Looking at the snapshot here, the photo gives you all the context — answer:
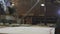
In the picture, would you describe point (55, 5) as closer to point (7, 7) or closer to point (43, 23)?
point (43, 23)

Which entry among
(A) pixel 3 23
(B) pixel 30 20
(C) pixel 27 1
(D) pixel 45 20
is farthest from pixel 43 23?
(A) pixel 3 23

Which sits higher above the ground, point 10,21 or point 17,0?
point 17,0

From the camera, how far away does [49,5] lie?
760cm

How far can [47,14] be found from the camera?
779cm

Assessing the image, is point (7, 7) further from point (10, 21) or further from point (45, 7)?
point (45, 7)

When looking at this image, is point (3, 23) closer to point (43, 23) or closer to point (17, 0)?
point (17, 0)

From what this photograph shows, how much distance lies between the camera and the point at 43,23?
7531 millimetres

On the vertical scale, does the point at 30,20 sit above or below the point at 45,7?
below

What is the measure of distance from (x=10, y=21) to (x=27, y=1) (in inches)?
55.9

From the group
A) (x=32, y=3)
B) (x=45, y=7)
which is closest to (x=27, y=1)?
(x=32, y=3)

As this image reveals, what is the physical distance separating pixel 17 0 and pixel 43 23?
6.19 feet

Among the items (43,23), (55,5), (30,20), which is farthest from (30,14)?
(55,5)

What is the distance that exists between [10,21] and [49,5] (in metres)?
2.24

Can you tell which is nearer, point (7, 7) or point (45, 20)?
point (45, 20)
